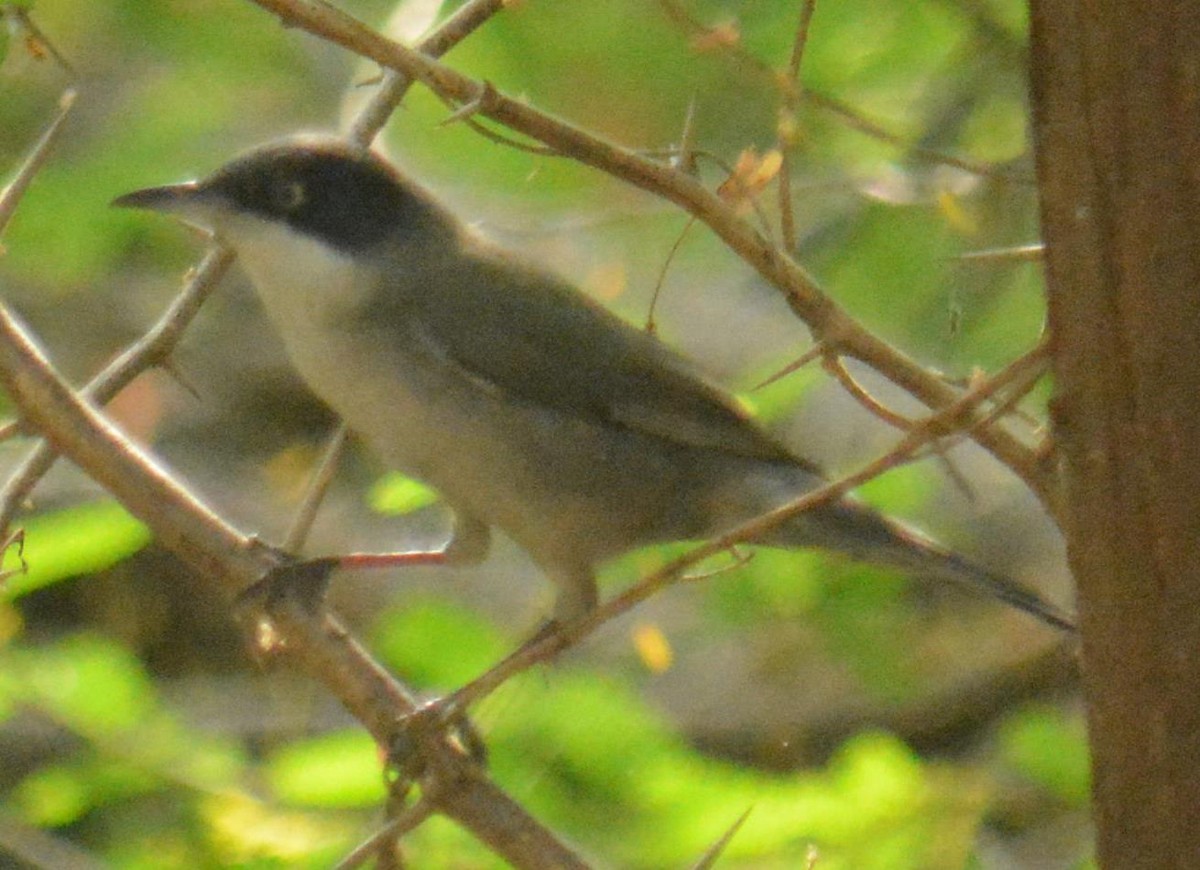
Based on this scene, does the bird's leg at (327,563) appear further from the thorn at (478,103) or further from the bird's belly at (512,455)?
the thorn at (478,103)

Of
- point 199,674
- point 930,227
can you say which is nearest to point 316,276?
point 930,227

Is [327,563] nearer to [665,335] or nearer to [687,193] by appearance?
[687,193]

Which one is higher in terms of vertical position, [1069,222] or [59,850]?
[1069,222]

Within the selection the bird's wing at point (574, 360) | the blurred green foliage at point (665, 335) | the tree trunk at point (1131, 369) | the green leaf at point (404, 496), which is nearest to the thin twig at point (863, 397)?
the blurred green foliage at point (665, 335)

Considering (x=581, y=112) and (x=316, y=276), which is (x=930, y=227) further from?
(x=316, y=276)

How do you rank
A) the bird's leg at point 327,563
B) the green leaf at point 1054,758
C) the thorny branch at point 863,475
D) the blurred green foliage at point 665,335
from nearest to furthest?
the thorny branch at point 863,475 < the bird's leg at point 327,563 < the blurred green foliage at point 665,335 < the green leaf at point 1054,758

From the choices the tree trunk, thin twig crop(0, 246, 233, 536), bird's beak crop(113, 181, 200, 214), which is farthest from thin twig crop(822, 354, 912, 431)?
bird's beak crop(113, 181, 200, 214)
